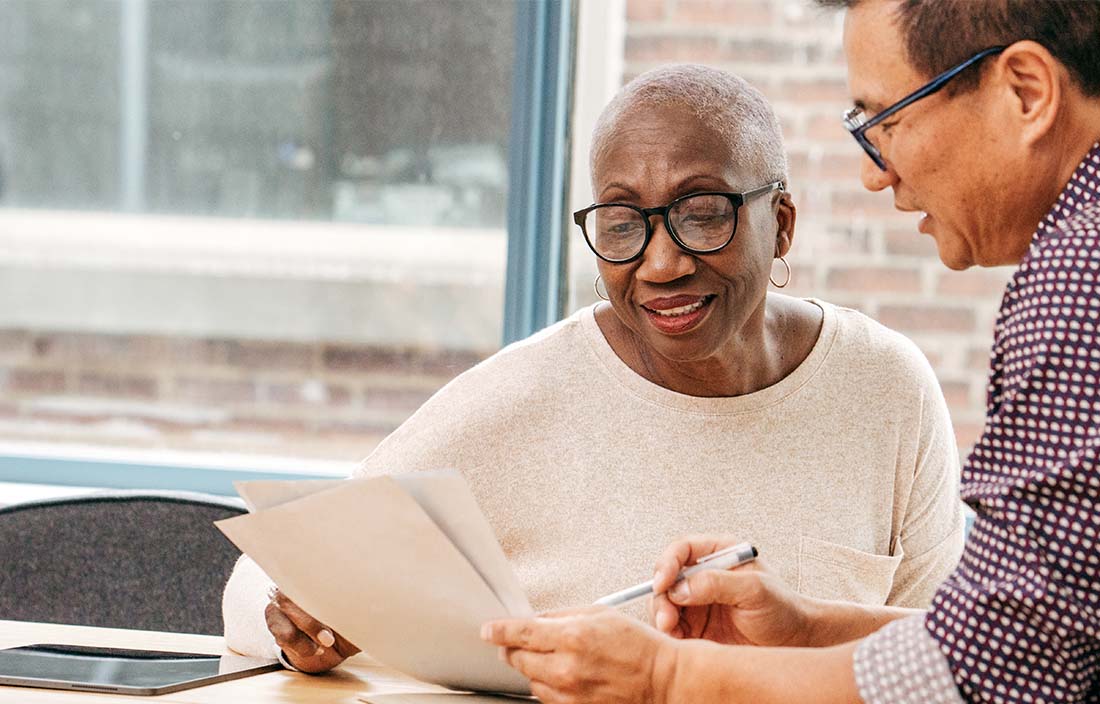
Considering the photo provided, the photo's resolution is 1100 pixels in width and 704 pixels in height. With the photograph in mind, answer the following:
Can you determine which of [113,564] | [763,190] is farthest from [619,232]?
[113,564]

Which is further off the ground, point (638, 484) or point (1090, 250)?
point (1090, 250)

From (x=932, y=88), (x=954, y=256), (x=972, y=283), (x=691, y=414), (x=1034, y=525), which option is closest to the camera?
(x=1034, y=525)

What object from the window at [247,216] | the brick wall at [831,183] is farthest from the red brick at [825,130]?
the window at [247,216]

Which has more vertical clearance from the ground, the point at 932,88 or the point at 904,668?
the point at 932,88

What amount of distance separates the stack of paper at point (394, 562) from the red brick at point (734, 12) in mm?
1635

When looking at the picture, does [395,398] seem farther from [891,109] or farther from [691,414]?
[891,109]

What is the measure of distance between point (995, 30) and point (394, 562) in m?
0.70

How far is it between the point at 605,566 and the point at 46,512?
37.0 inches

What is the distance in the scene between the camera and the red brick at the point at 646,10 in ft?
8.47

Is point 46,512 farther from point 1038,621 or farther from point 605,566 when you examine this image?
point 1038,621

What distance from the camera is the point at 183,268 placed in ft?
9.36

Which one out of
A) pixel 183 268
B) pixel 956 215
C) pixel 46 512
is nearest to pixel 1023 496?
pixel 956 215

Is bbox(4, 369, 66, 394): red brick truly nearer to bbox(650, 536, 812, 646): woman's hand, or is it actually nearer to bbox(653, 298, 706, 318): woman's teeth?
bbox(653, 298, 706, 318): woman's teeth

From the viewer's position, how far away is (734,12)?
2.56 metres
